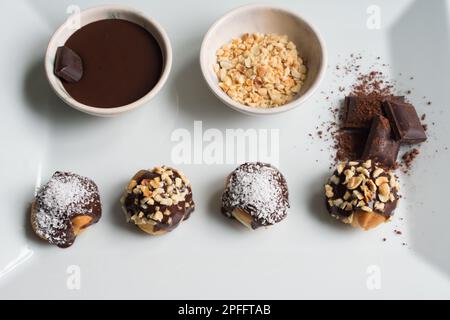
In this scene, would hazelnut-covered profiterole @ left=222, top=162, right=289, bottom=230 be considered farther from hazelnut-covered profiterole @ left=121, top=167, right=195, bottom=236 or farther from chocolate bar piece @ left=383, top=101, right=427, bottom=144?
chocolate bar piece @ left=383, top=101, right=427, bottom=144

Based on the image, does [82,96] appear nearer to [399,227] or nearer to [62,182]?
[62,182]

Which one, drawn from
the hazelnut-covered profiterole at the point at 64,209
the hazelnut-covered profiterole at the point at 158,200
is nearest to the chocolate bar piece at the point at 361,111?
the hazelnut-covered profiterole at the point at 158,200

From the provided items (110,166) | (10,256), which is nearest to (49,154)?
(110,166)

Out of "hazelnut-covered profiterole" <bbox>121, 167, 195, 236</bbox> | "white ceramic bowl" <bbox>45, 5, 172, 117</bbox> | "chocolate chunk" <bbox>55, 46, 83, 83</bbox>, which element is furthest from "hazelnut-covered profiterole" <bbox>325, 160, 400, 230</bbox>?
"chocolate chunk" <bbox>55, 46, 83, 83</bbox>

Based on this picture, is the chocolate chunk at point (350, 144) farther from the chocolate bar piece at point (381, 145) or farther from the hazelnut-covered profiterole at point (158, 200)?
the hazelnut-covered profiterole at point (158, 200)

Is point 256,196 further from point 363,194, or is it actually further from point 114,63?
point 114,63
